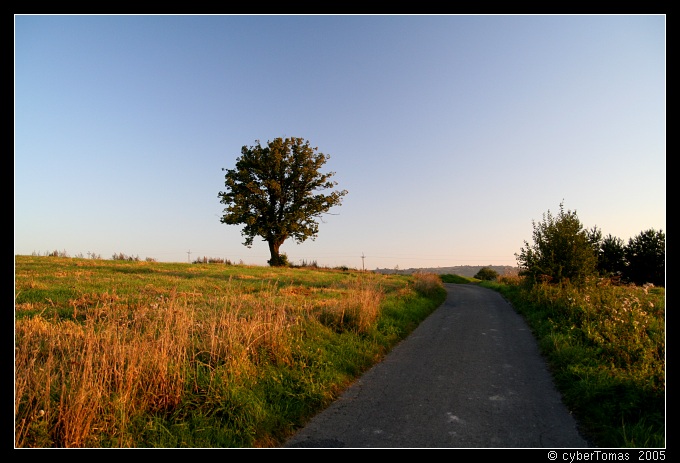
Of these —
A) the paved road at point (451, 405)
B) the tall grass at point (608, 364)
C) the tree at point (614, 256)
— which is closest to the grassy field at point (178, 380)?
the paved road at point (451, 405)

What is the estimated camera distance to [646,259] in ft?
136

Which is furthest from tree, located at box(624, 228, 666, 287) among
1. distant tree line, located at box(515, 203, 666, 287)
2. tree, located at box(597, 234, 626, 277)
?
distant tree line, located at box(515, 203, 666, 287)

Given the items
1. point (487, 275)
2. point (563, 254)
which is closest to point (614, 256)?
point (487, 275)

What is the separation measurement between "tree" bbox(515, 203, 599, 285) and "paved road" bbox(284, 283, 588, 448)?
11.1m

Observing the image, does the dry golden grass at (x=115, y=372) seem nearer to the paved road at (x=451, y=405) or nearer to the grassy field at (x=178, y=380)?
the grassy field at (x=178, y=380)

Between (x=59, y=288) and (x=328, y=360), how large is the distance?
11.9m

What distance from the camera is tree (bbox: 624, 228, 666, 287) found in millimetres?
40750

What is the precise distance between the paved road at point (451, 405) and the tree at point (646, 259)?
4168cm

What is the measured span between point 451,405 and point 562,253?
17274mm

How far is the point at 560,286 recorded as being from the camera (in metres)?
18.6
